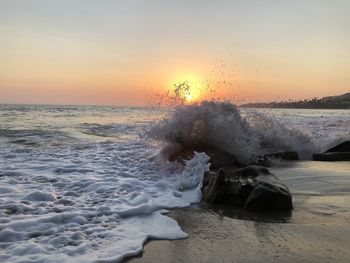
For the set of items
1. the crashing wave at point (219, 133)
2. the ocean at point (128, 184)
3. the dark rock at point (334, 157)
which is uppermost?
the crashing wave at point (219, 133)

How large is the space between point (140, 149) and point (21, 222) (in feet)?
23.1

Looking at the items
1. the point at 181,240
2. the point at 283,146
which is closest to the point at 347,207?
the point at 181,240

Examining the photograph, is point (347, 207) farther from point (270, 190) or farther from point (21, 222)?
point (21, 222)

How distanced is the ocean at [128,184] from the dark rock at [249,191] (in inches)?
10.7

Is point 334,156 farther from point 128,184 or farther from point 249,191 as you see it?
point 128,184

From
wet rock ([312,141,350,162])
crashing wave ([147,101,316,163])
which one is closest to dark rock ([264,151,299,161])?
crashing wave ([147,101,316,163])

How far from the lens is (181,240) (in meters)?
4.08

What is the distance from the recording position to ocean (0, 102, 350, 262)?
4.07m

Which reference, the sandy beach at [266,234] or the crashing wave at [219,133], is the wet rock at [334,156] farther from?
the sandy beach at [266,234]

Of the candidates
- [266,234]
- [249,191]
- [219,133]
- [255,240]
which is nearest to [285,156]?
[219,133]

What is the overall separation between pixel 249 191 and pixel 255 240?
1.55 metres

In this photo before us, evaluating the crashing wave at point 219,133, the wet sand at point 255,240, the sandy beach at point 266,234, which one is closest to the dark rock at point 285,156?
the crashing wave at point 219,133

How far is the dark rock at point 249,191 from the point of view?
206 inches

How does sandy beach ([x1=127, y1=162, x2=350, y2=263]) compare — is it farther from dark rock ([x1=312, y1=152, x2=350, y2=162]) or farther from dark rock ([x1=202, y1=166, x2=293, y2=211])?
dark rock ([x1=312, y1=152, x2=350, y2=162])
